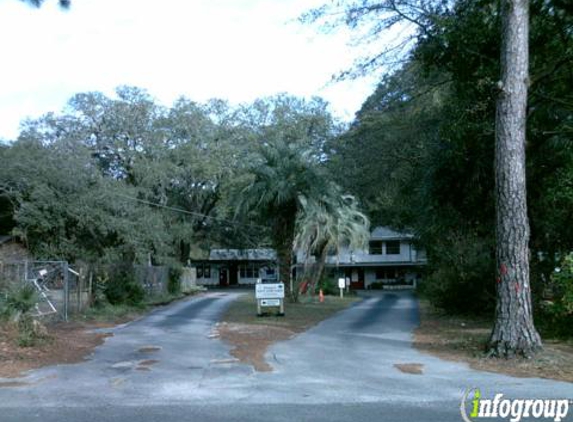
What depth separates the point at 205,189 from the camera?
1734 inches

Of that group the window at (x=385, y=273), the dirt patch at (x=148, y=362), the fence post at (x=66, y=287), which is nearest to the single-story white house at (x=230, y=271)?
the window at (x=385, y=273)

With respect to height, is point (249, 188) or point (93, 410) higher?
point (249, 188)

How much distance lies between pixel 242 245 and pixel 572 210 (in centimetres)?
3465

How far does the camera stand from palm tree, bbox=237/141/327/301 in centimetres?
2739

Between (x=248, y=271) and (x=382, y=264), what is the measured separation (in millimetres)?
15218

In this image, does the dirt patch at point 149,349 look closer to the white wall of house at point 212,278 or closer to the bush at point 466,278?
the bush at point 466,278

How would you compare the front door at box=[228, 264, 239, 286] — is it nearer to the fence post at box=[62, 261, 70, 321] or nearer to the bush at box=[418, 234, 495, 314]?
the bush at box=[418, 234, 495, 314]

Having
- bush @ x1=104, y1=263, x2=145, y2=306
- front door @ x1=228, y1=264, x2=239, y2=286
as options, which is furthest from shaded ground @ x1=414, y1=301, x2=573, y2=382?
front door @ x1=228, y1=264, x2=239, y2=286

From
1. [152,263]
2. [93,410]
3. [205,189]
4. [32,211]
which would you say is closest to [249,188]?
[32,211]

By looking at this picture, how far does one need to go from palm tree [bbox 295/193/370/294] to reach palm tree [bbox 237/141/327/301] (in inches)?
43.8

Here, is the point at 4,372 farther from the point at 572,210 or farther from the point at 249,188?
the point at 249,188

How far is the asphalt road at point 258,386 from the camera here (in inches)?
294

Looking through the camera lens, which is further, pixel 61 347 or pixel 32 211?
pixel 32 211

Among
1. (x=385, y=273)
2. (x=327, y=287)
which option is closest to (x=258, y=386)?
(x=327, y=287)
